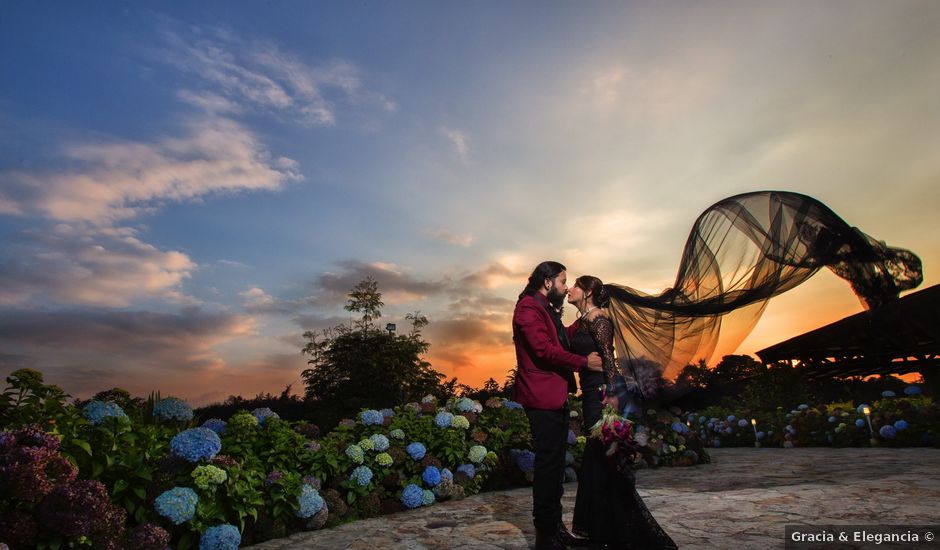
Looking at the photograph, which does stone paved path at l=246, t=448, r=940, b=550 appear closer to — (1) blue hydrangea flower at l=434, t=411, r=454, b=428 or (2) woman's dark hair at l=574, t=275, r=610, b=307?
(1) blue hydrangea flower at l=434, t=411, r=454, b=428

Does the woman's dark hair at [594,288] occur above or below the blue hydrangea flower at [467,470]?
above

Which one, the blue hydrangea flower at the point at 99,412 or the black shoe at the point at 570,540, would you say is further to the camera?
the black shoe at the point at 570,540

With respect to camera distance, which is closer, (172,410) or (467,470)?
(172,410)

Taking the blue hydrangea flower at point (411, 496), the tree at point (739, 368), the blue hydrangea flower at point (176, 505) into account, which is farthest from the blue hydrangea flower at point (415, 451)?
the tree at point (739, 368)

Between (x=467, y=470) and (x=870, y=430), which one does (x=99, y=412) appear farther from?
(x=870, y=430)

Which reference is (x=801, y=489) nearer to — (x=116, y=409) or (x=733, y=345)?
(x=733, y=345)

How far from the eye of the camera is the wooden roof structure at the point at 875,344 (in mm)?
8695

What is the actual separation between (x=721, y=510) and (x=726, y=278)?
2682 mm

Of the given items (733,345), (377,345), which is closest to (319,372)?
(377,345)

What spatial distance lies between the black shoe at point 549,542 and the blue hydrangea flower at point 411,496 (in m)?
2.30

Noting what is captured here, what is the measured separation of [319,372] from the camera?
20.2 meters

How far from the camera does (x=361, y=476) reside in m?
5.31

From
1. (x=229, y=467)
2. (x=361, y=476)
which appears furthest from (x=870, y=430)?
(x=229, y=467)

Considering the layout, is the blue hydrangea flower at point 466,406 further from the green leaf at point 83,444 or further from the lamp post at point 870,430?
the lamp post at point 870,430
